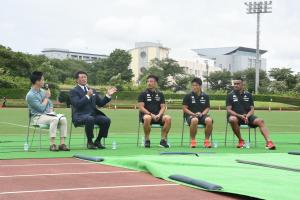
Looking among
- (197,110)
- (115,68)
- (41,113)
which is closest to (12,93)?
(197,110)

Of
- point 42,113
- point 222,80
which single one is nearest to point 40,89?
point 42,113

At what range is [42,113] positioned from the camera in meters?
9.80

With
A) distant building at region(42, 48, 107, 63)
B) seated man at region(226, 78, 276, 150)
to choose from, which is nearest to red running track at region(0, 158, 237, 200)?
seated man at region(226, 78, 276, 150)

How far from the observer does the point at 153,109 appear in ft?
36.3

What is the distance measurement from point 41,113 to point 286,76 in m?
83.4

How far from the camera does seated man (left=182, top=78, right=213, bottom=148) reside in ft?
35.7

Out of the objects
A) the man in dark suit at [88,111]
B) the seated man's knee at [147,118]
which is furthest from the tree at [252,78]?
the man in dark suit at [88,111]

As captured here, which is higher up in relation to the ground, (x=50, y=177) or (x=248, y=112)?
(x=248, y=112)

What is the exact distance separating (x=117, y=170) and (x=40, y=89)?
3660 mm

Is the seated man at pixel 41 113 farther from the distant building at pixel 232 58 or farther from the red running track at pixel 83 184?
the distant building at pixel 232 58

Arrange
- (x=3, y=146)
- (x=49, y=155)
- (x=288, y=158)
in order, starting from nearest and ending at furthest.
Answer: (x=288, y=158), (x=49, y=155), (x=3, y=146)

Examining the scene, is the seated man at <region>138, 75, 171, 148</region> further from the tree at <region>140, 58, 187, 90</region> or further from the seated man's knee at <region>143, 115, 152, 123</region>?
the tree at <region>140, 58, 187, 90</region>

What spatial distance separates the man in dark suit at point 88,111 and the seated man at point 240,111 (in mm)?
2470

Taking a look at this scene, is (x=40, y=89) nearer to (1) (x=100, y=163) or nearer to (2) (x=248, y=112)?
(1) (x=100, y=163)
